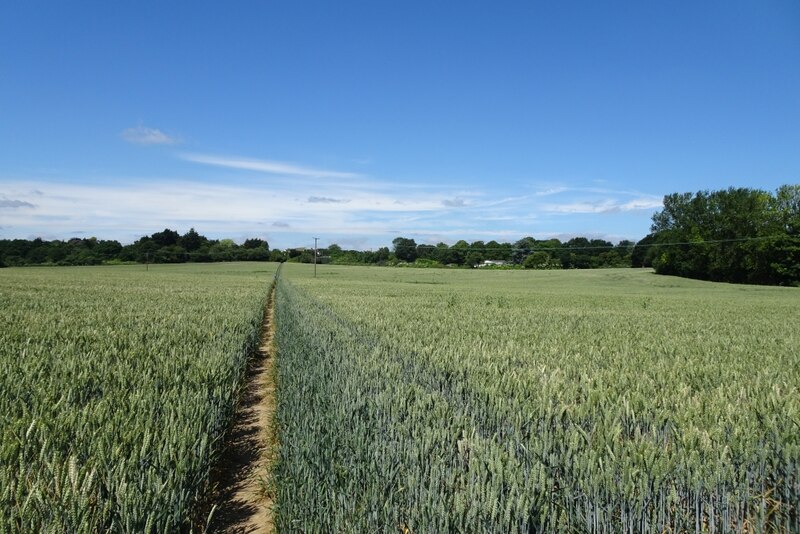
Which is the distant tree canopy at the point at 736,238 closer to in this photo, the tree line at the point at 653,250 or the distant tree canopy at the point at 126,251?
the tree line at the point at 653,250

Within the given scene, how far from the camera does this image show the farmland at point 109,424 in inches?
94.1

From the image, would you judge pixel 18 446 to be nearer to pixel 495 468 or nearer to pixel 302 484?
pixel 302 484

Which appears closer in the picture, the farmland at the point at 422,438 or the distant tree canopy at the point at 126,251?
the farmland at the point at 422,438

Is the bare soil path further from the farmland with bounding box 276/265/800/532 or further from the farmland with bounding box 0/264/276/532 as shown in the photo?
the farmland with bounding box 276/265/800/532

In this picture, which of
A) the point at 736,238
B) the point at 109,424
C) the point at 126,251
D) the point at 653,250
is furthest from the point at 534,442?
the point at 126,251

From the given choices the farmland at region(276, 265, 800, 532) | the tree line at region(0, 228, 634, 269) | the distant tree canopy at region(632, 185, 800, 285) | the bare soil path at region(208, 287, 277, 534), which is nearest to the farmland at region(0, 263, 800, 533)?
the farmland at region(276, 265, 800, 532)

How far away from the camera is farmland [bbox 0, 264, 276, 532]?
7.84 ft

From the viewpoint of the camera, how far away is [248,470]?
181 inches

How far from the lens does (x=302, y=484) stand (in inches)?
118

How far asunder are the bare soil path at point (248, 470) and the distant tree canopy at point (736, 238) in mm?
72764

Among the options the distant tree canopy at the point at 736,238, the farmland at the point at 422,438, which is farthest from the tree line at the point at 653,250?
the farmland at the point at 422,438

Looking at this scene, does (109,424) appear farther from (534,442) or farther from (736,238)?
(736,238)

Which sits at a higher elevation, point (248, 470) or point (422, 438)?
point (422, 438)

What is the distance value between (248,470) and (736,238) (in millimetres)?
79301
